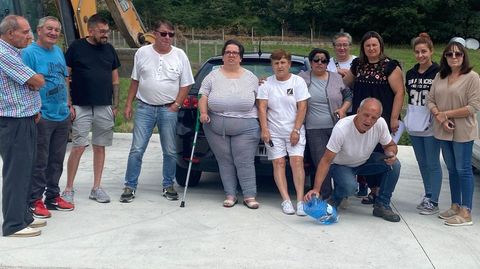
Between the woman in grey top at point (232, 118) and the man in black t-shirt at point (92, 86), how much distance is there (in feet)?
3.02

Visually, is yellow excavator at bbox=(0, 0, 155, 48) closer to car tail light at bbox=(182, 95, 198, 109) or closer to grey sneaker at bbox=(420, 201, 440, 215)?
car tail light at bbox=(182, 95, 198, 109)

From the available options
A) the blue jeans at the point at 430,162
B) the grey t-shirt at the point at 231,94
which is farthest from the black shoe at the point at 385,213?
the grey t-shirt at the point at 231,94

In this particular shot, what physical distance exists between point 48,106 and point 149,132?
3.66 ft

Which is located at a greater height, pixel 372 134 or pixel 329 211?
pixel 372 134

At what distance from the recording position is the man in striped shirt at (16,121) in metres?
4.91

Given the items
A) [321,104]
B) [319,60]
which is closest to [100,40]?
[319,60]

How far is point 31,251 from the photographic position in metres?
4.89

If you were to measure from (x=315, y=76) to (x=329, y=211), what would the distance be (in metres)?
1.38

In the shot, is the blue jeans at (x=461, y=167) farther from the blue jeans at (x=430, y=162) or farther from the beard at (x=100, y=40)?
the beard at (x=100, y=40)

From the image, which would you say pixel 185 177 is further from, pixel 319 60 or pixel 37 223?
pixel 319 60

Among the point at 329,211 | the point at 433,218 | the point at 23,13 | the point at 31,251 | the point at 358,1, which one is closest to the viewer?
the point at 31,251

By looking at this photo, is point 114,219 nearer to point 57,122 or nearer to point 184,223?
point 184,223

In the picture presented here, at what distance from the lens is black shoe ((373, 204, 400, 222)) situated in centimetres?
582

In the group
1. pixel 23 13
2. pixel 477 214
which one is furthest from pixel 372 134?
pixel 23 13
